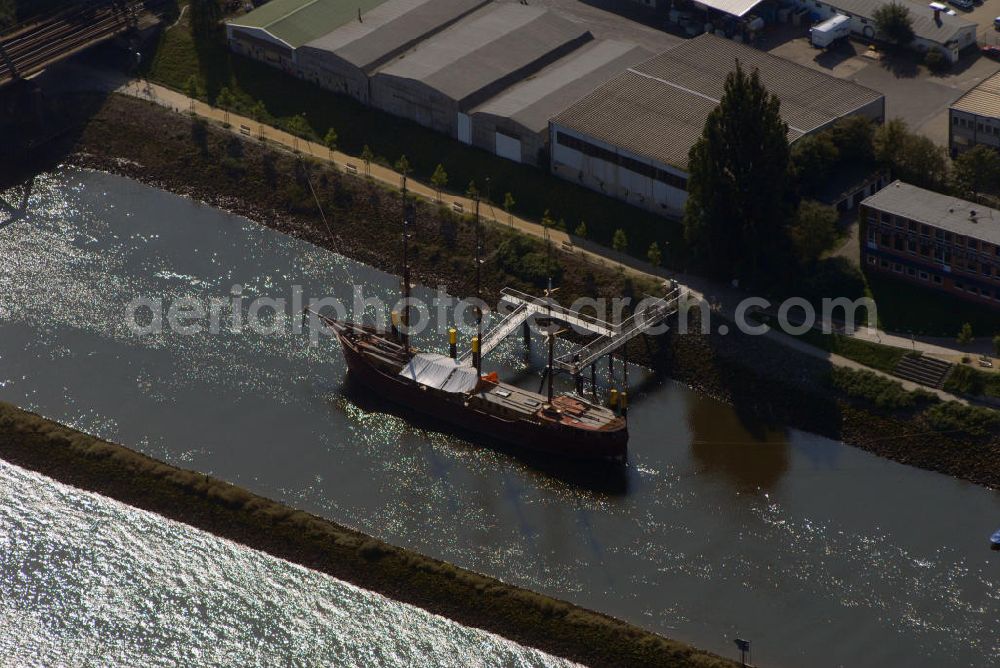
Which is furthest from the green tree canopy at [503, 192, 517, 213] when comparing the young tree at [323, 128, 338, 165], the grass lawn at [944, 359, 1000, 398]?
the grass lawn at [944, 359, 1000, 398]

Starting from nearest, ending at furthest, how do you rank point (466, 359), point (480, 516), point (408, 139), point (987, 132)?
1. point (480, 516)
2. point (466, 359)
3. point (987, 132)
4. point (408, 139)

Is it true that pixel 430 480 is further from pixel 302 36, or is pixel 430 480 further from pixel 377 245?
pixel 302 36

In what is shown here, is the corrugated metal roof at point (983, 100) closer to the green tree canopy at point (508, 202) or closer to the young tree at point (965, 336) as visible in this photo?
the young tree at point (965, 336)

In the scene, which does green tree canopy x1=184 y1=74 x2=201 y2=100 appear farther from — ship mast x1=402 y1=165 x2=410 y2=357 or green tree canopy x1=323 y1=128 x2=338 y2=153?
ship mast x1=402 y1=165 x2=410 y2=357

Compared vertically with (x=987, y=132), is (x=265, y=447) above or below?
below

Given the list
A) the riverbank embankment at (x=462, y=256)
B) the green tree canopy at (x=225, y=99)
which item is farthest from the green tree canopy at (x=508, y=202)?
the green tree canopy at (x=225, y=99)

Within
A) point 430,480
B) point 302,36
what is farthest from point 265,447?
point 302,36

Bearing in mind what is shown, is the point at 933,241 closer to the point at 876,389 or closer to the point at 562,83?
the point at 876,389
